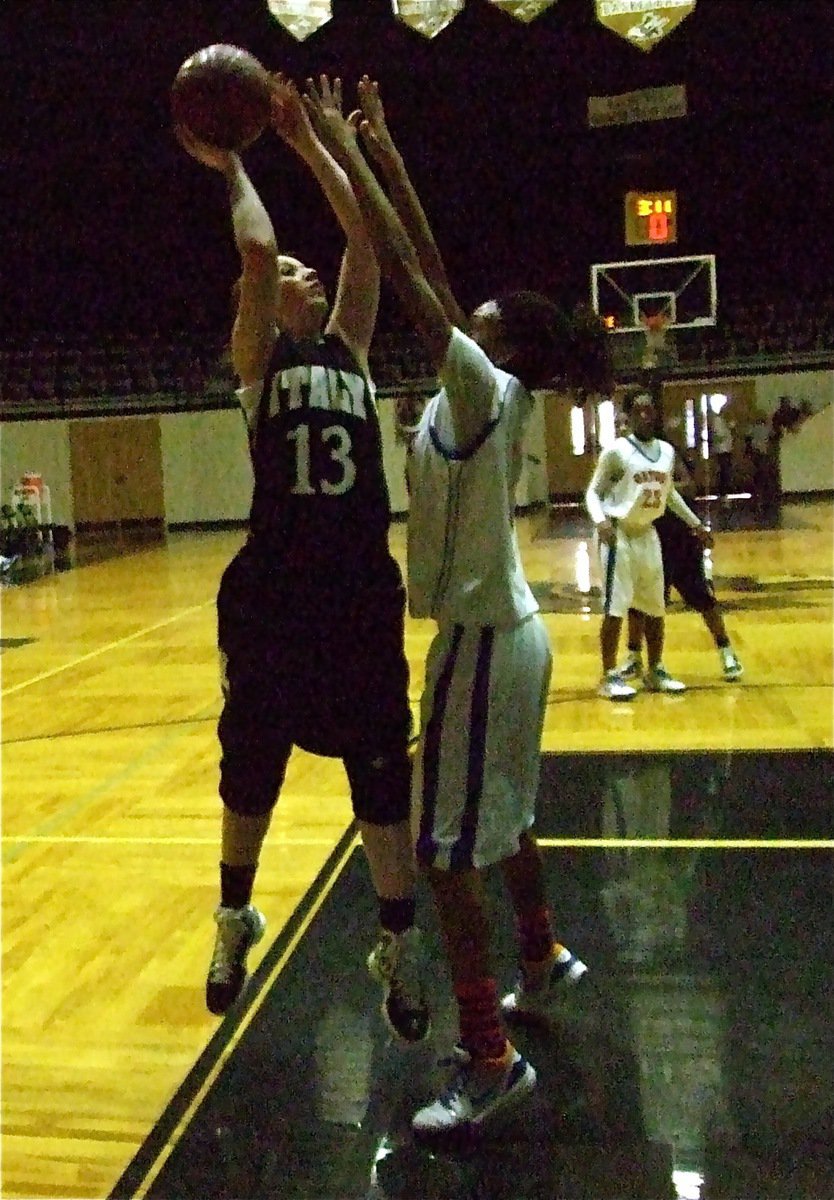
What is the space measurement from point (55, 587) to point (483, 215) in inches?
388

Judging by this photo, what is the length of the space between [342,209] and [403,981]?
4.98 feet

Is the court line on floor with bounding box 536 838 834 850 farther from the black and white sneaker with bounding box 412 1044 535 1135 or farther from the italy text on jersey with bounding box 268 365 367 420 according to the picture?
the italy text on jersey with bounding box 268 365 367 420

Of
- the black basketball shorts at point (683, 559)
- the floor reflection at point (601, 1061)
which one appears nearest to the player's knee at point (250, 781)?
the floor reflection at point (601, 1061)

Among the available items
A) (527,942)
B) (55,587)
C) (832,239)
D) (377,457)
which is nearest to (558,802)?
(527,942)

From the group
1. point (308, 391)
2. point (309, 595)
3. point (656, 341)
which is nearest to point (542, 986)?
point (309, 595)

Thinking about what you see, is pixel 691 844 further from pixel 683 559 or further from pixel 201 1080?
pixel 683 559

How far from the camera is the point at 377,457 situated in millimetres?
2256

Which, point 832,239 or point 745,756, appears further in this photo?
point 832,239

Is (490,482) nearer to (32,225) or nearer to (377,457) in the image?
(377,457)

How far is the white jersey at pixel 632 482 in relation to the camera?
5.59 meters

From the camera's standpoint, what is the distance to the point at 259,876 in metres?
3.59

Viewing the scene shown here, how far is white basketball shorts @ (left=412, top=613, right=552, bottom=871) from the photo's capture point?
2.12 meters

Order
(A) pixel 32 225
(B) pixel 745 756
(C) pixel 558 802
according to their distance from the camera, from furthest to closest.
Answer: (A) pixel 32 225, (B) pixel 745 756, (C) pixel 558 802

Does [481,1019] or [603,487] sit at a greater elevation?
[603,487]
